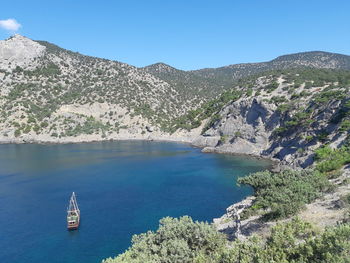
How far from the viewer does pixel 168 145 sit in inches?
4875

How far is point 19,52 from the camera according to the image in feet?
612

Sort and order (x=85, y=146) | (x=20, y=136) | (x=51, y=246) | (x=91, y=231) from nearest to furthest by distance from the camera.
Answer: (x=51, y=246) < (x=91, y=231) < (x=85, y=146) < (x=20, y=136)

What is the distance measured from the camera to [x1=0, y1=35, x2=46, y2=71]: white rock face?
7151 inches

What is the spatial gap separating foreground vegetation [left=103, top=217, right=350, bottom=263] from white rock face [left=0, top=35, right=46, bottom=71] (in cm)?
18553

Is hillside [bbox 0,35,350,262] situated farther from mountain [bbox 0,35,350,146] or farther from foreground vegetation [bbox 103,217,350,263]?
mountain [bbox 0,35,350,146]

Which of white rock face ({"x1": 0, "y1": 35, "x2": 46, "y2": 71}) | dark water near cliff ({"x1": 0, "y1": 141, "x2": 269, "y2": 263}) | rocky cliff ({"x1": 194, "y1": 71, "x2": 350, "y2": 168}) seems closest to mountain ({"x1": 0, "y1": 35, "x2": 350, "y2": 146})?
white rock face ({"x1": 0, "y1": 35, "x2": 46, "y2": 71})

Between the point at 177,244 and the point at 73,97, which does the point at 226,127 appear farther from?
the point at 177,244

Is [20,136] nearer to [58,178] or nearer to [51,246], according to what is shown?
[58,178]

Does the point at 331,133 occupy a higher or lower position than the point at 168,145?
higher

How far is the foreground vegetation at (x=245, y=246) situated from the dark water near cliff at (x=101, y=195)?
552 inches

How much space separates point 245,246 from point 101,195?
44232 millimetres

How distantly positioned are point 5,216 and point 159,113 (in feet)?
388

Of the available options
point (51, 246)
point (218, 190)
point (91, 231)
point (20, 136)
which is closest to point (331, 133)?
point (218, 190)

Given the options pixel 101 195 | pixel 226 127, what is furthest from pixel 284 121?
pixel 101 195
